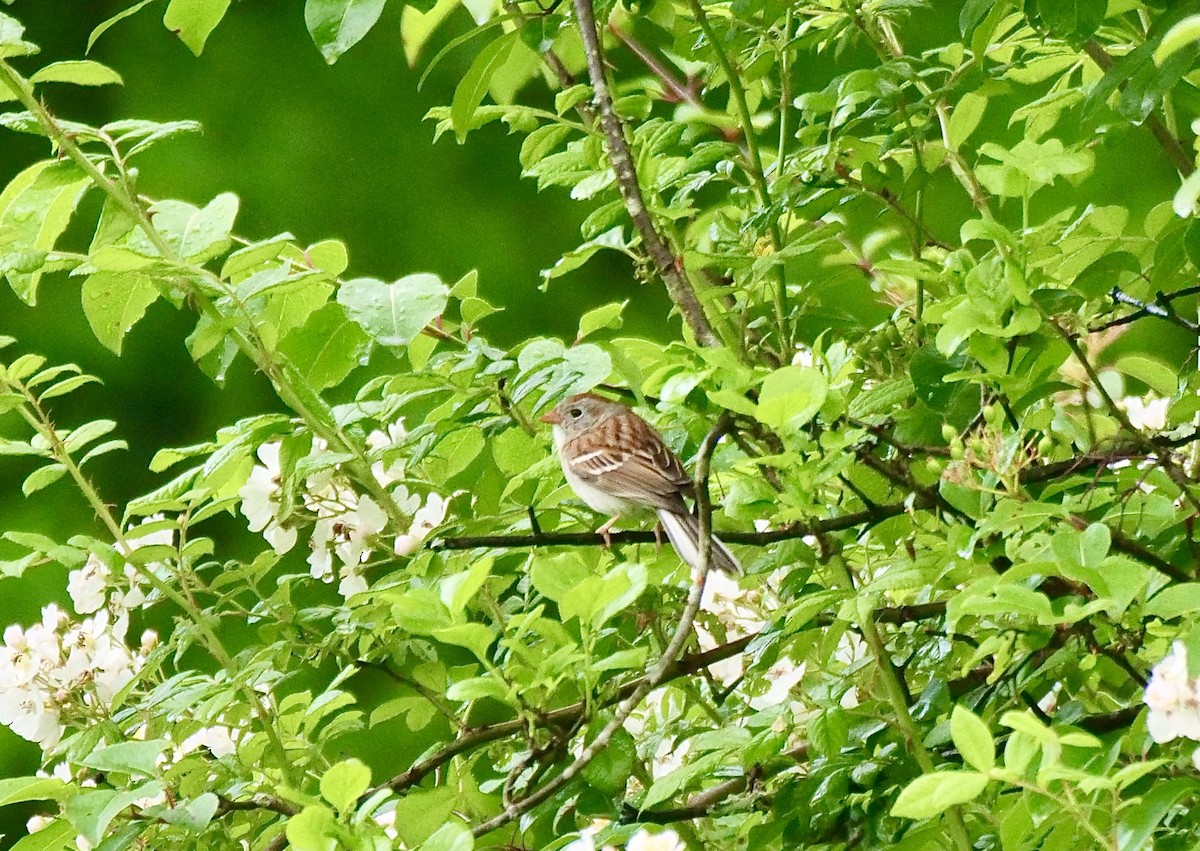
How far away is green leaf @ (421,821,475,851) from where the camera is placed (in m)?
0.94

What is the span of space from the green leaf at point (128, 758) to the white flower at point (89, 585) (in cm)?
39

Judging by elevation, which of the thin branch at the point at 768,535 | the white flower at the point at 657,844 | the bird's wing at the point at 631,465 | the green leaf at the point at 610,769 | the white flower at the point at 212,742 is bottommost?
the white flower at the point at 212,742

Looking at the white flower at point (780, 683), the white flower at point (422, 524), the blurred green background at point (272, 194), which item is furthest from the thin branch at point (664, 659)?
the blurred green background at point (272, 194)

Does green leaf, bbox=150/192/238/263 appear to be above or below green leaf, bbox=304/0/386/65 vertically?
below

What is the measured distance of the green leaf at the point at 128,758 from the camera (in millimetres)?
1172

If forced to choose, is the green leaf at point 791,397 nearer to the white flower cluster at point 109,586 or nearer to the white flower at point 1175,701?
the white flower at point 1175,701

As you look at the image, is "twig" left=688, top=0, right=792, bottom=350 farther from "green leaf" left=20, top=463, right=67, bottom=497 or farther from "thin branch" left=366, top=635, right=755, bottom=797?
"green leaf" left=20, top=463, right=67, bottom=497

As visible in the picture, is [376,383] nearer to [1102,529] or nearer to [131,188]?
[131,188]

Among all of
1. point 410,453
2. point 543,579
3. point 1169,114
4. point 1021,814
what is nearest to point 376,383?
point 410,453

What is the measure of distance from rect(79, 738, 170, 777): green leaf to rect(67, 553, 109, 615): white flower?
0.39 m

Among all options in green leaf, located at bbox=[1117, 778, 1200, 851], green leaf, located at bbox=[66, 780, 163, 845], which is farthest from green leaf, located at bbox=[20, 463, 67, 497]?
green leaf, located at bbox=[1117, 778, 1200, 851]

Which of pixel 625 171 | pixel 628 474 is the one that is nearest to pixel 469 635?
pixel 625 171

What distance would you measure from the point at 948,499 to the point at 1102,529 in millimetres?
201

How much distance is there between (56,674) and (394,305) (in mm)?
609
